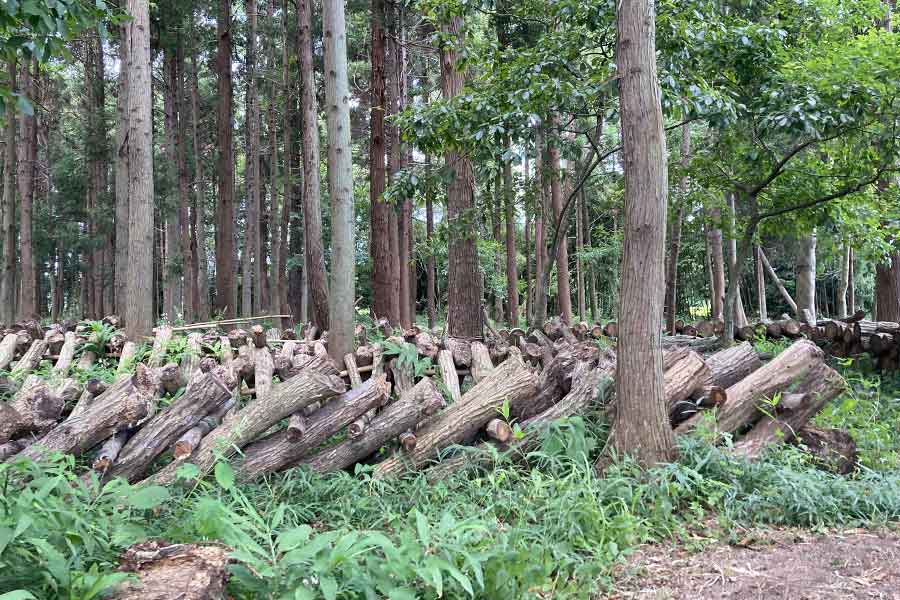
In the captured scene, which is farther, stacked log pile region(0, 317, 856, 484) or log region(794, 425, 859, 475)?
log region(794, 425, 859, 475)

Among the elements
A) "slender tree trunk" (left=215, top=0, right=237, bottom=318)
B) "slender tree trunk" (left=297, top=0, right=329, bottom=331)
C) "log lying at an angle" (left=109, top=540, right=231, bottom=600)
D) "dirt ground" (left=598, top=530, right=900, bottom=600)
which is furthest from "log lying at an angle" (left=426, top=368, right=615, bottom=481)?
"slender tree trunk" (left=215, top=0, right=237, bottom=318)

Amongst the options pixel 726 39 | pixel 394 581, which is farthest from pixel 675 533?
pixel 726 39

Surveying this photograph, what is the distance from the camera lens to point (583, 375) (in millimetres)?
5402

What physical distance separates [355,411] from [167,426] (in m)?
1.27

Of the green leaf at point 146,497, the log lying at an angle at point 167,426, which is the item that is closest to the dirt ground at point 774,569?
the green leaf at point 146,497

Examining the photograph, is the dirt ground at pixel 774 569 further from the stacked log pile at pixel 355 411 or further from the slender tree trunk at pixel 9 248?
the slender tree trunk at pixel 9 248

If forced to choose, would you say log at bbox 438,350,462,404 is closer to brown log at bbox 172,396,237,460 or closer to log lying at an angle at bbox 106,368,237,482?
brown log at bbox 172,396,237,460

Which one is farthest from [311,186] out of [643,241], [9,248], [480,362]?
[643,241]

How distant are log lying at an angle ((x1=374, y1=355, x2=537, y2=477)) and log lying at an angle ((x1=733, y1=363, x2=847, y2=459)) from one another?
1700 mm

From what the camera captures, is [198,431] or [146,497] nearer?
[146,497]

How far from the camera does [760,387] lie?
533 cm

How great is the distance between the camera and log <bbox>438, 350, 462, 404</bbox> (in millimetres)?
6429

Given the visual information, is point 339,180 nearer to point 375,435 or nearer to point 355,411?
point 355,411

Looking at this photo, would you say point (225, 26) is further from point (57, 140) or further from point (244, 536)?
point (244, 536)
